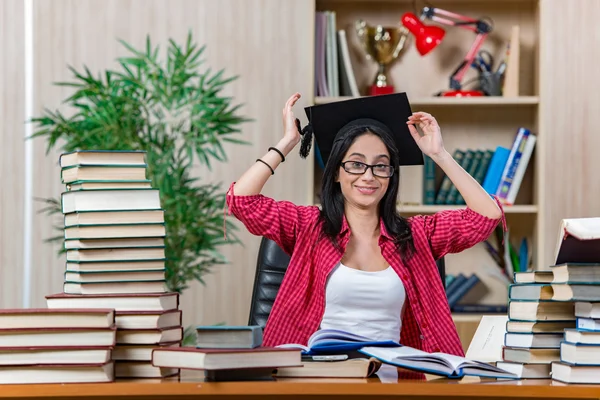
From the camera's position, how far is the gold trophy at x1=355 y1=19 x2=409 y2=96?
142 inches

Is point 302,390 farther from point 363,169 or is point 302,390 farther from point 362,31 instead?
point 362,31

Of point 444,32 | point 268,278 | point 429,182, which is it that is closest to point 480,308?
point 429,182

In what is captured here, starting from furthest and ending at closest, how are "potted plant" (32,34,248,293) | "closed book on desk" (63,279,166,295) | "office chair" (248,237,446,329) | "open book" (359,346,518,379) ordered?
"potted plant" (32,34,248,293) < "office chair" (248,237,446,329) < "closed book on desk" (63,279,166,295) < "open book" (359,346,518,379)

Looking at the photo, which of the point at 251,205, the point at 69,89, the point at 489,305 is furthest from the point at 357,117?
the point at 69,89

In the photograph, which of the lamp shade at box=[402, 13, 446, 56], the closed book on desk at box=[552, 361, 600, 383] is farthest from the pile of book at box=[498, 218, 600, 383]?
the lamp shade at box=[402, 13, 446, 56]

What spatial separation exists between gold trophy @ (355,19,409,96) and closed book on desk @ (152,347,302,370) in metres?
2.35

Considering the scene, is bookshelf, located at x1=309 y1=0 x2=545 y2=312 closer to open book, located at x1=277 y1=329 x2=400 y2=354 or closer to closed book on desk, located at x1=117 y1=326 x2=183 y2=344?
open book, located at x1=277 y1=329 x2=400 y2=354

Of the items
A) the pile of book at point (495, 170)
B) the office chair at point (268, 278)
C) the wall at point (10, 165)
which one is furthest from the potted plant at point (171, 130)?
the office chair at point (268, 278)

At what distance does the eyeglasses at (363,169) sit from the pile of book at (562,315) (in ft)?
2.24

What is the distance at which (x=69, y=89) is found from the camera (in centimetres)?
375

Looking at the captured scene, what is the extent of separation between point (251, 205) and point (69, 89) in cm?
187

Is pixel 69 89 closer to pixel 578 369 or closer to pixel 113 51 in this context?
pixel 113 51

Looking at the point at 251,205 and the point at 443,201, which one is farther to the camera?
the point at 443,201

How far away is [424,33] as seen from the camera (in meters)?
3.55
